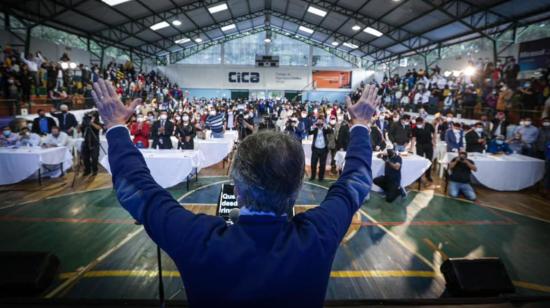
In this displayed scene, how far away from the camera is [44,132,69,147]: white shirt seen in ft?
29.6

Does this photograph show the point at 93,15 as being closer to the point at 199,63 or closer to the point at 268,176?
the point at 199,63

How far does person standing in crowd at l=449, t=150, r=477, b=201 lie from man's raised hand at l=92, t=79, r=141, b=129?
27.0 ft

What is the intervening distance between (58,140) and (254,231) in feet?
33.5

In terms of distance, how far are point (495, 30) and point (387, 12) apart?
570cm

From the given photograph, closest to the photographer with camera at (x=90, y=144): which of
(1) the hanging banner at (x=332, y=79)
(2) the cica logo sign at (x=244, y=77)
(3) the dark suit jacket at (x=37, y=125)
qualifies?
(3) the dark suit jacket at (x=37, y=125)

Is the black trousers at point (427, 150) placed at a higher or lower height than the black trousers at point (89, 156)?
higher

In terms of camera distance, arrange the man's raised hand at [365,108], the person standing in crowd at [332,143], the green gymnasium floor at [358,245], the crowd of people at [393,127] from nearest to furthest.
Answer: the man's raised hand at [365,108] < the green gymnasium floor at [358,245] < the crowd of people at [393,127] < the person standing in crowd at [332,143]

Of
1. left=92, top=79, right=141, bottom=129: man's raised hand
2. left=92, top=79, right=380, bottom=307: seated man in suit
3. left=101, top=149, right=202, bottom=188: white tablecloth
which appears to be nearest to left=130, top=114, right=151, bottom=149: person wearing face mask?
left=101, top=149, right=202, bottom=188: white tablecloth

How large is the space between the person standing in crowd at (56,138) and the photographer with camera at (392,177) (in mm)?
8838

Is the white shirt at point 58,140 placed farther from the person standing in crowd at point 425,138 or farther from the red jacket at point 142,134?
the person standing in crowd at point 425,138

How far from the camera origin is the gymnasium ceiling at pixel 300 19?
15.0 meters

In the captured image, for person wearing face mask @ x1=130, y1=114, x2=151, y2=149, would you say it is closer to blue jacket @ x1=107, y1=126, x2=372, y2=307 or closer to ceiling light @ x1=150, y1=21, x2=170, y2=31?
blue jacket @ x1=107, y1=126, x2=372, y2=307

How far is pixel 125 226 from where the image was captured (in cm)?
577

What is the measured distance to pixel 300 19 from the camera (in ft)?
87.6
